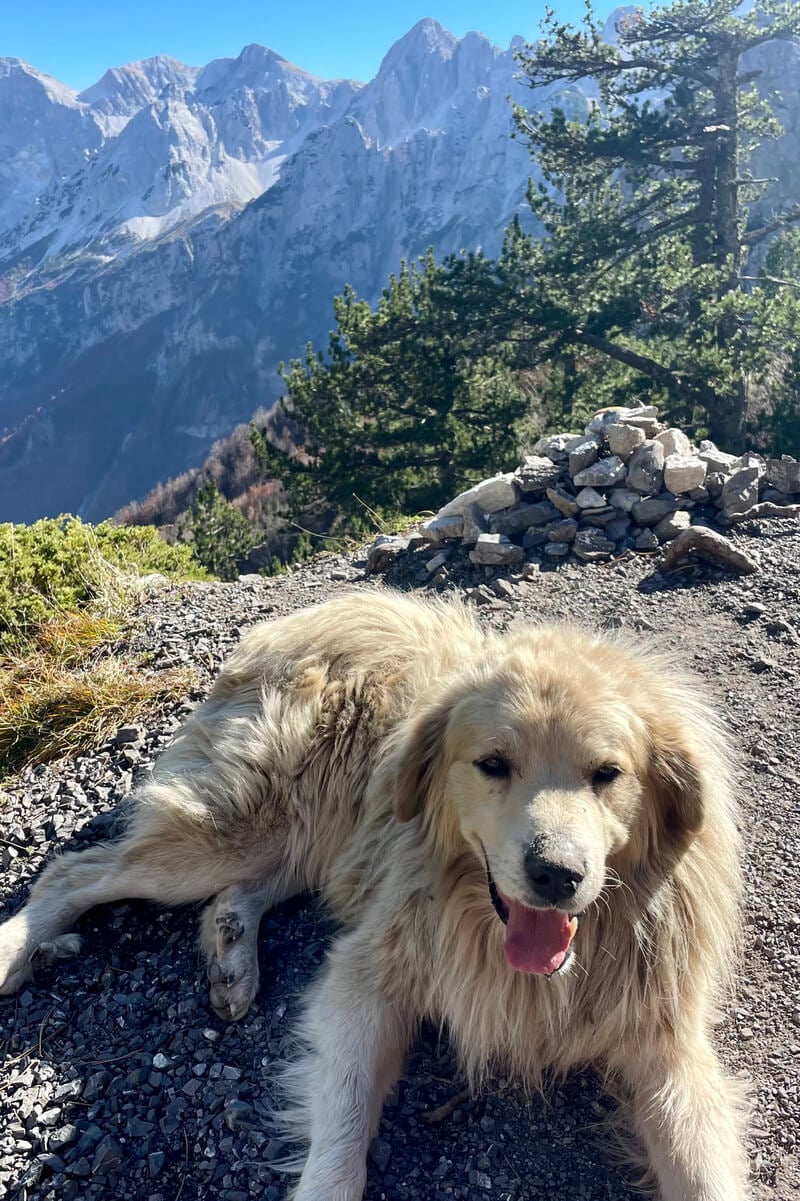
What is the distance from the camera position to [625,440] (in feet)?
21.5

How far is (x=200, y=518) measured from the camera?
20.6 m

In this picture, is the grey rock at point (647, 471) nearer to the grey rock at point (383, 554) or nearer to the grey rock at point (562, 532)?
the grey rock at point (562, 532)

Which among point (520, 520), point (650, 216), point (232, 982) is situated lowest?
point (232, 982)

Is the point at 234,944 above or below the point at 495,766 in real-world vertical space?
below

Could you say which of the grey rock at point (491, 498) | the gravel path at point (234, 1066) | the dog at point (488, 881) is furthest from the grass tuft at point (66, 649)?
the grey rock at point (491, 498)

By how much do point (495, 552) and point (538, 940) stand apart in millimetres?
4174

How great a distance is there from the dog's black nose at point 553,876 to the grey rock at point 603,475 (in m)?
5.02

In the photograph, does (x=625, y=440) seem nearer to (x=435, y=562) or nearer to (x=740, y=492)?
(x=740, y=492)

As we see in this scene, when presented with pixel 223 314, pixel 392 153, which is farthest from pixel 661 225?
pixel 392 153

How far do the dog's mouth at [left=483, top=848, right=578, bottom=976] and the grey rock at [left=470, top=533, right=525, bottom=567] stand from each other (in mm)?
4086

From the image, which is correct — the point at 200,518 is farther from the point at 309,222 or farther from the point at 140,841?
the point at 309,222

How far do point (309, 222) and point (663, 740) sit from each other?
204 meters

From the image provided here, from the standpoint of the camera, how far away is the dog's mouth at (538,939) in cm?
205

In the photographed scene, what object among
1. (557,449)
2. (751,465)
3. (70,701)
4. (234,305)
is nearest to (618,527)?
(557,449)
